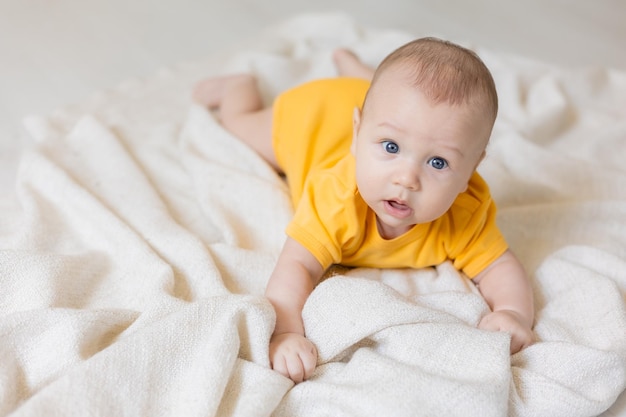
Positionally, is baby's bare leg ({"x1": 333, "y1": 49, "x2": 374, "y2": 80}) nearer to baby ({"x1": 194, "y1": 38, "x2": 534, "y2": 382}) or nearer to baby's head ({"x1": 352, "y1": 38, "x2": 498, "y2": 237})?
baby ({"x1": 194, "y1": 38, "x2": 534, "y2": 382})

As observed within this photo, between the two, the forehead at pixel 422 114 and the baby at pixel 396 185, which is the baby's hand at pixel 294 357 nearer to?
the baby at pixel 396 185

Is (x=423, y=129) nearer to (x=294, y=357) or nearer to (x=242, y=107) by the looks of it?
(x=294, y=357)

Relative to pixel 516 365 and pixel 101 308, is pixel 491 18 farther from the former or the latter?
pixel 101 308

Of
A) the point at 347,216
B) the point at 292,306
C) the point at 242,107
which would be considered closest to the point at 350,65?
the point at 242,107

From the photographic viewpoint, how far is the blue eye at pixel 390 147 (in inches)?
37.5

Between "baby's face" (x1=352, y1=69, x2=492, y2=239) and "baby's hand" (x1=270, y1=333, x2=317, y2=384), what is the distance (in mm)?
196

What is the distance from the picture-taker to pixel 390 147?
3.13 feet

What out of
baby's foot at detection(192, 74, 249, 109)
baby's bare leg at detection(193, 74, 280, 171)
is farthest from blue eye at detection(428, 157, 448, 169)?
baby's foot at detection(192, 74, 249, 109)

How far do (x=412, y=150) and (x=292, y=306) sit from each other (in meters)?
0.26

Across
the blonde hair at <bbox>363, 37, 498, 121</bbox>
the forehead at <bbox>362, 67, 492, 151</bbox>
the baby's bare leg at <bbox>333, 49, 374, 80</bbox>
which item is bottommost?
the baby's bare leg at <bbox>333, 49, 374, 80</bbox>

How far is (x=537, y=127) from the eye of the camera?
152 cm

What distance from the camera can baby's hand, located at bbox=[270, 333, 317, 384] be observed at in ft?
3.04

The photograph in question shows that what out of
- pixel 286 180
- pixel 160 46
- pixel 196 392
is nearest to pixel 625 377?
pixel 196 392

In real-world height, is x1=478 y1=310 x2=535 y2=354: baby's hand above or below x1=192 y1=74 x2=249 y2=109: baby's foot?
below
